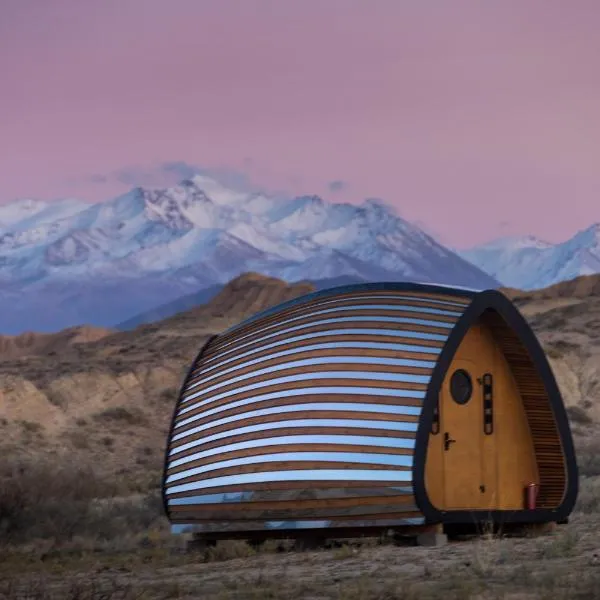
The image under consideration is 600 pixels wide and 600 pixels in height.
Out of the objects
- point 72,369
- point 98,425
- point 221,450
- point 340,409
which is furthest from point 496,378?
point 72,369

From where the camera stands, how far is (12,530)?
68.9ft

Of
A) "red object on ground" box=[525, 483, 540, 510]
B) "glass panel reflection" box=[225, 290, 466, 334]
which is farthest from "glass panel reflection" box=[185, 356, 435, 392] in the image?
"red object on ground" box=[525, 483, 540, 510]

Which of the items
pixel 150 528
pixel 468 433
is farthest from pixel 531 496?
pixel 150 528

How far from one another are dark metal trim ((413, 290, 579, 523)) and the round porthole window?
0.82 meters

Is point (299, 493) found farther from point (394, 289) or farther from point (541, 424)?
point (541, 424)

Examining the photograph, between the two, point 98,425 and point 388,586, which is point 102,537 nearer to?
point 388,586

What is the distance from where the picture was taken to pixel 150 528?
73.8 feet

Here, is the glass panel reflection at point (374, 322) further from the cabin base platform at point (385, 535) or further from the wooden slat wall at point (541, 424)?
the cabin base platform at point (385, 535)

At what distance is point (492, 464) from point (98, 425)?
108ft

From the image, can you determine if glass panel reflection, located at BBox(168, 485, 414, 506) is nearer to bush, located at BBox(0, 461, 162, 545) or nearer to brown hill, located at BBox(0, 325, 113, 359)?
bush, located at BBox(0, 461, 162, 545)

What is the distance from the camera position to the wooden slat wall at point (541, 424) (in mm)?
16922

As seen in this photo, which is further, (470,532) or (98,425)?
(98,425)

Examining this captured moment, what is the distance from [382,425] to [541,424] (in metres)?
2.89

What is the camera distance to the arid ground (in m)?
11.0
